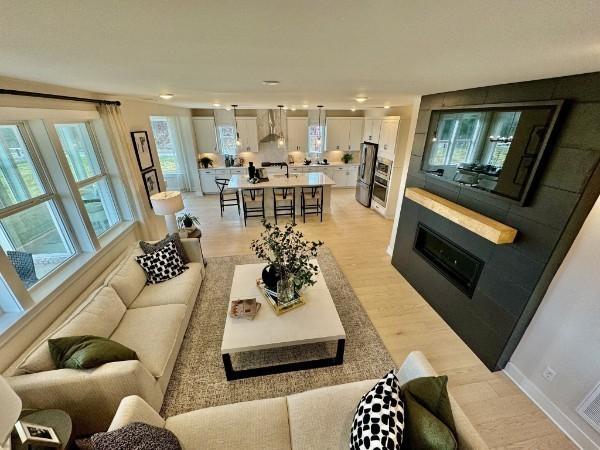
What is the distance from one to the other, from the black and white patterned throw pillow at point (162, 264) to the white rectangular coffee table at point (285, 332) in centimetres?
86

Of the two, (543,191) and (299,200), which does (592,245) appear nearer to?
(543,191)

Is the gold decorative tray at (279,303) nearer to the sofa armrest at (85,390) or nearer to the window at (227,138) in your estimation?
the sofa armrest at (85,390)

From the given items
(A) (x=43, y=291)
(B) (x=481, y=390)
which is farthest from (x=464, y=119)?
(A) (x=43, y=291)

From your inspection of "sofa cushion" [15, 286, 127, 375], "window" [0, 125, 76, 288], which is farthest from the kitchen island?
"sofa cushion" [15, 286, 127, 375]

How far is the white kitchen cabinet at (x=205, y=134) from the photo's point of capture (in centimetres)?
655

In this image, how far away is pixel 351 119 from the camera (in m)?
7.01

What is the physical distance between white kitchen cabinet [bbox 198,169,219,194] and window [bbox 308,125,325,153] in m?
Result: 3.03

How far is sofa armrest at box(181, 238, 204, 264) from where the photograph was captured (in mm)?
2990

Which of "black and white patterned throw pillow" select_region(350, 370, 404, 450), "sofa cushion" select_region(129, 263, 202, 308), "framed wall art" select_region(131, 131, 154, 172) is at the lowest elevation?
"sofa cushion" select_region(129, 263, 202, 308)

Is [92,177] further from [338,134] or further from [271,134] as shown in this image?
[338,134]

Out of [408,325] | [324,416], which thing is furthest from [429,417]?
[408,325]

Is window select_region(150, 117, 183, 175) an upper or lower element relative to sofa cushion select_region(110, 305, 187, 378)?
upper

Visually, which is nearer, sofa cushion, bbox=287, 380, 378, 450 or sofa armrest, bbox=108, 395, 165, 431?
sofa armrest, bbox=108, 395, 165, 431

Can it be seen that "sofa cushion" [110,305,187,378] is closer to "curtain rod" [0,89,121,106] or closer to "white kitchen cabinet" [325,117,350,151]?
"curtain rod" [0,89,121,106]
